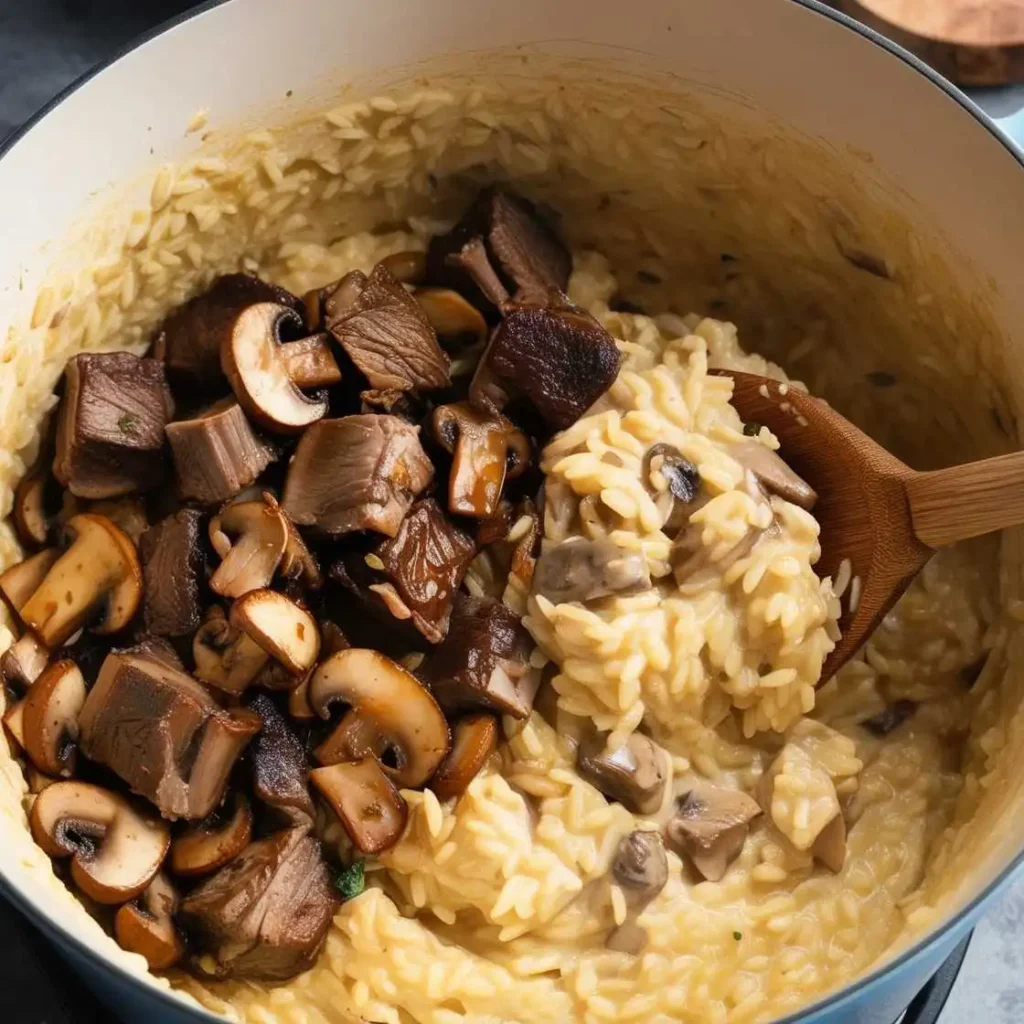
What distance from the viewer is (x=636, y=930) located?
255 centimetres

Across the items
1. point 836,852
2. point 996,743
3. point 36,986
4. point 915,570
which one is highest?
Answer: point 915,570

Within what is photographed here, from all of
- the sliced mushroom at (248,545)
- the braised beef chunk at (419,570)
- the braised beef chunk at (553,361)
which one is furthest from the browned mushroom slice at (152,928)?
the braised beef chunk at (553,361)

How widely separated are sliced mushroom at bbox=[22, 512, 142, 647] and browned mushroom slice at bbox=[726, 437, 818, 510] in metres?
1.39

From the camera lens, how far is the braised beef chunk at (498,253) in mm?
3070

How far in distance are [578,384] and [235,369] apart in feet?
2.57

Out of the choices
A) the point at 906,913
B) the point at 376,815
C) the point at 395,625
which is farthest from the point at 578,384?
the point at 906,913

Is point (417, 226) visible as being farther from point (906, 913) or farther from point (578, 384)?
point (906, 913)

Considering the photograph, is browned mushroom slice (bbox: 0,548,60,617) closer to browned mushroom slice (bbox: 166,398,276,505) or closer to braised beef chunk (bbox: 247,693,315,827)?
browned mushroom slice (bbox: 166,398,276,505)

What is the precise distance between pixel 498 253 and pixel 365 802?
4.46ft

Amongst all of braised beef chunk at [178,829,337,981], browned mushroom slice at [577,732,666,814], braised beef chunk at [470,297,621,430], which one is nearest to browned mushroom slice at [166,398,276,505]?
braised beef chunk at [470,297,621,430]

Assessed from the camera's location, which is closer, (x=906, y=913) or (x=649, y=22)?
(x=906, y=913)

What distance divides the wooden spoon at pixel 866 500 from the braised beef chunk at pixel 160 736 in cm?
139

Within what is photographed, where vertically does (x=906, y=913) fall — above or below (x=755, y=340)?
below

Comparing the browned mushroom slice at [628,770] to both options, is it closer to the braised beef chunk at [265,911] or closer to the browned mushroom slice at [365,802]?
the browned mushroom slice at [365,802]
